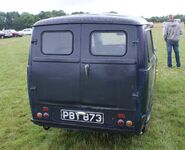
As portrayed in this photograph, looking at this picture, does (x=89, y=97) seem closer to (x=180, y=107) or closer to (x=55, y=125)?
(x=55, y=125)

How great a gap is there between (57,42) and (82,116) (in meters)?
1.17

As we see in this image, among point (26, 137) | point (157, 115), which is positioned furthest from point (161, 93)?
point (26, 137)

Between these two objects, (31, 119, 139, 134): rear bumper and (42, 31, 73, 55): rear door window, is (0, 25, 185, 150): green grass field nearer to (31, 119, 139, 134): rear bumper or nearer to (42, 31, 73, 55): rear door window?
(31, 119, 139, 134): rear bumper

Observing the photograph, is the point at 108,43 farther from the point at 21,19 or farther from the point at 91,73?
the point at 21,19

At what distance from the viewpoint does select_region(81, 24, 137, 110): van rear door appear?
420cm

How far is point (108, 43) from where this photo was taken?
172 inches

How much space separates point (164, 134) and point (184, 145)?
1.61ft

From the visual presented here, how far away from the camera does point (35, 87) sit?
184 inches

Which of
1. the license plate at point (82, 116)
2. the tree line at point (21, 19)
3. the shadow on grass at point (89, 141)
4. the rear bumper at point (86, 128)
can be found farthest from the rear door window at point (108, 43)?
the tree line at point (21, 19)

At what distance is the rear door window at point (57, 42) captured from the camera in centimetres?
451

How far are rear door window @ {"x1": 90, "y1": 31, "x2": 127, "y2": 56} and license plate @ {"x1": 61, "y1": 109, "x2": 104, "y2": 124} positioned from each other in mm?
874

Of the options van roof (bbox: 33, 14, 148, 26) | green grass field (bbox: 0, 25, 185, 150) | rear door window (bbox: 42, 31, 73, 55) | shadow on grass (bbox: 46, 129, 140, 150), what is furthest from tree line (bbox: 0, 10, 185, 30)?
van roof (bbox: 33, 14, 148, 26)

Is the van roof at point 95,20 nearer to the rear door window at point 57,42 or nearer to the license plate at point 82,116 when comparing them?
the rear door window at point 57,42

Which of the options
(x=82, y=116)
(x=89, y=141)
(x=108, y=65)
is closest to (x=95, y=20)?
(x=108, y=65)
